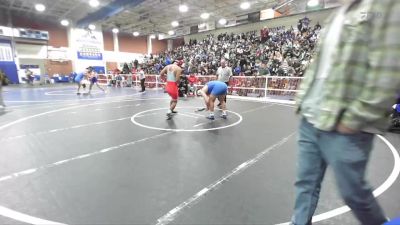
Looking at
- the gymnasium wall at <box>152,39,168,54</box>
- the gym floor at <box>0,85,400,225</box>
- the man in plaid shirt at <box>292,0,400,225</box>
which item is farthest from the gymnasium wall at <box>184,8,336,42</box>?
the man in plaid shirt at <box>292,0,400,225</box>

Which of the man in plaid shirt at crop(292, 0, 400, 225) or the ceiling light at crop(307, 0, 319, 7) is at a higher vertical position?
the ceiling light at crop(307, 0, 319, 7)

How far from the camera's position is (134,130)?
559 cm

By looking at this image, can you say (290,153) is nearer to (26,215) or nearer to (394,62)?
(394,62)

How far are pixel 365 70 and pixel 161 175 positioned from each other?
102 inches

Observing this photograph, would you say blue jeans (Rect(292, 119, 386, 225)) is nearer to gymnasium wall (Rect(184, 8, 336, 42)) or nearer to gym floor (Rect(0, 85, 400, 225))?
gym floor (Rect(0, 85, 400, 225))

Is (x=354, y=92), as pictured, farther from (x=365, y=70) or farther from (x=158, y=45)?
(x=158, y=45)

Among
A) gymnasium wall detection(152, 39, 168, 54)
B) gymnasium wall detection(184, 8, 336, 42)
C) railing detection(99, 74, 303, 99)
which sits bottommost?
railing detection(99, 74, 303, 99)

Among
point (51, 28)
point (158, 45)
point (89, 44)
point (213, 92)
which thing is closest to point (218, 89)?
point (213, 92)

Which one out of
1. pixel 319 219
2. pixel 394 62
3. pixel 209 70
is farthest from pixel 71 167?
pixel 209 70

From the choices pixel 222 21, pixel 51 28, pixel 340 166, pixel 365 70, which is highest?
pixel 222 21

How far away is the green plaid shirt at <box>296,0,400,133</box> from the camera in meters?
1.07

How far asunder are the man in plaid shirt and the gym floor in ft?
3.62

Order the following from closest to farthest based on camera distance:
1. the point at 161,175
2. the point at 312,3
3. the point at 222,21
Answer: the point at 161,175, the point at 312,3, the point at 222,21

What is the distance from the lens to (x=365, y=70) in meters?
1.16
